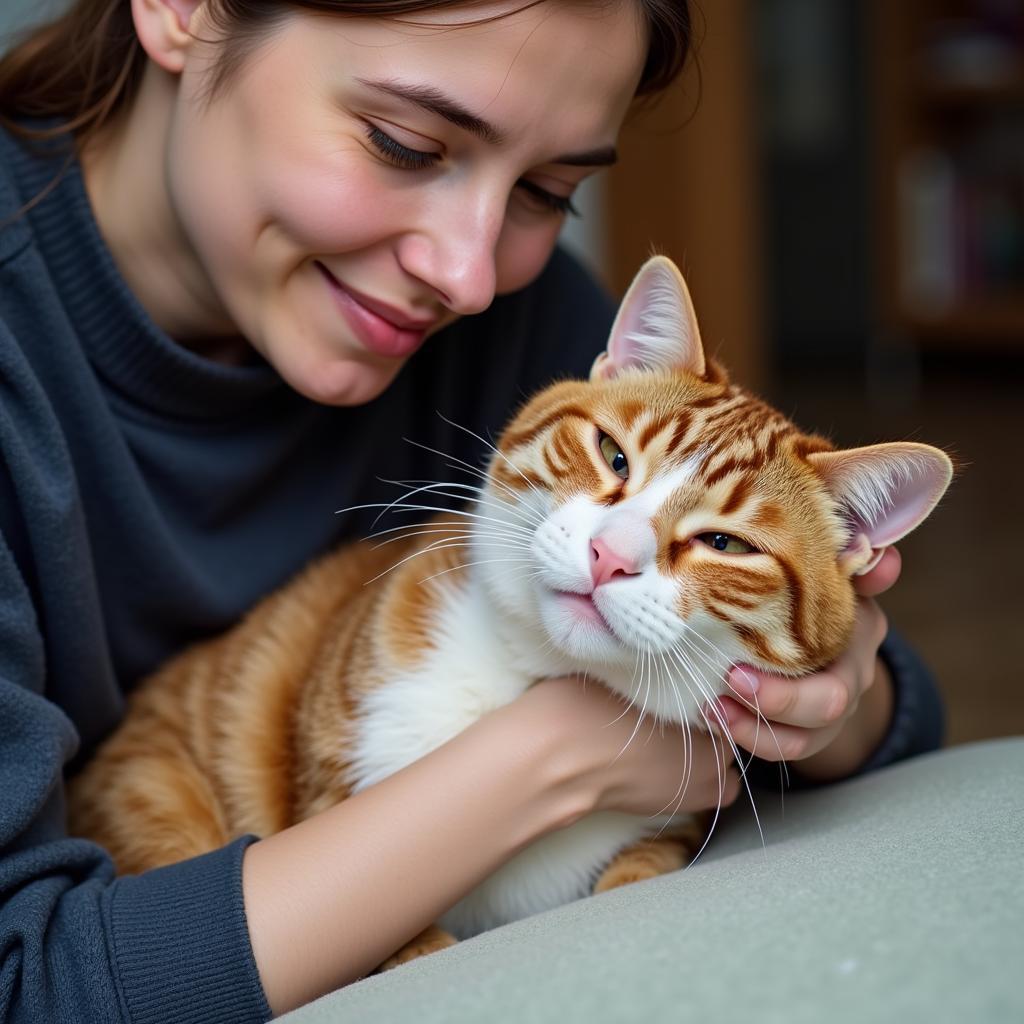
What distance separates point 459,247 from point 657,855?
25.8 inches

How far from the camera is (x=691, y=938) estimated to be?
2.83ft

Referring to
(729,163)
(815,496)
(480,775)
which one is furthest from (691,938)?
(729,163)

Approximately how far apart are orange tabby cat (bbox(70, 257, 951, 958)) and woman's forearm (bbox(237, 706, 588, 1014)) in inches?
4.1

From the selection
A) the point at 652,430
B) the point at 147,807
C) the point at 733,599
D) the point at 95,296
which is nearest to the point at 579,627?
the point at 733,599

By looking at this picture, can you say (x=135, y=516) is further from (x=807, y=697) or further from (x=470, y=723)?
(x=807, y=697)

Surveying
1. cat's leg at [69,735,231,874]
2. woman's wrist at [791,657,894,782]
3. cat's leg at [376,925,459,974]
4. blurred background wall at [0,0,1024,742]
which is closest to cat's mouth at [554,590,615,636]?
cat's leg at [376,925,459,974]

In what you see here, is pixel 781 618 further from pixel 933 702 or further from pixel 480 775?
pixel 933 702

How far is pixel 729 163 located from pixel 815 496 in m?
2.48

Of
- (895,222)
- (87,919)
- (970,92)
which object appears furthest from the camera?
(895,222)

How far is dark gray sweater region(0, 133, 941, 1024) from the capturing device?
1.08m

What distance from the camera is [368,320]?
1.36 meters

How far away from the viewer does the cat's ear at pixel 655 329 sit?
131 cm

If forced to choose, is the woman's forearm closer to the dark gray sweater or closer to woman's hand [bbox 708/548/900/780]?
the dark gray sweater

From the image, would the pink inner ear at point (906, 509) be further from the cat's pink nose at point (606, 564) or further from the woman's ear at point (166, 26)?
the woman's ear at point (166, 26)
